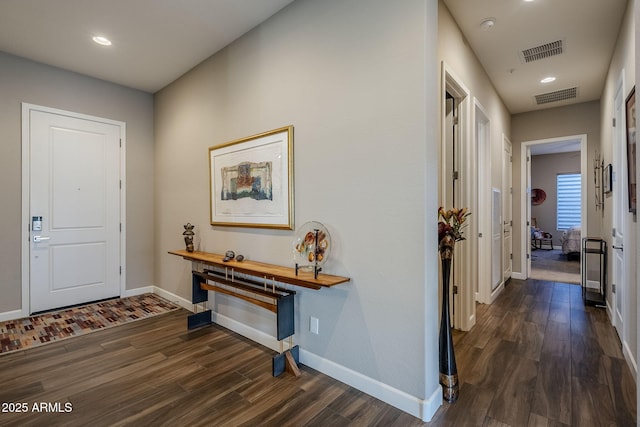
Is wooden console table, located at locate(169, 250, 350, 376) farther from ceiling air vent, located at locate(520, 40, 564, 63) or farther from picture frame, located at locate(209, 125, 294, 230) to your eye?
ceiling air vent, located at locate(520, 40, 564, 63)

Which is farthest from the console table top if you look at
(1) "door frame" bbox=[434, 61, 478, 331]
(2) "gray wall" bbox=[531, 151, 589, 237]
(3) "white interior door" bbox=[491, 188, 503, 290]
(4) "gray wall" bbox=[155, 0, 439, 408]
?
(2) "gray wall" bbox=[531, 151, 589, 237]

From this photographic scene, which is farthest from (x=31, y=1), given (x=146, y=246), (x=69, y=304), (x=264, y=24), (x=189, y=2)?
(x=69, y=304)

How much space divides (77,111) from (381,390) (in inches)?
177

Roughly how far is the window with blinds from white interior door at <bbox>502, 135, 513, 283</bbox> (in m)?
5.00

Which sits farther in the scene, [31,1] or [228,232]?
[228,232]

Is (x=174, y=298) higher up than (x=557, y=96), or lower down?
lower down

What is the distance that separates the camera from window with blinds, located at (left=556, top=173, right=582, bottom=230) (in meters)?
8.61

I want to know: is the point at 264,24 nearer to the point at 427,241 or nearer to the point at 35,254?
the point at 427,241

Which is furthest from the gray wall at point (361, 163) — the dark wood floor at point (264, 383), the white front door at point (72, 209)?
the white front door at point (72, 209)

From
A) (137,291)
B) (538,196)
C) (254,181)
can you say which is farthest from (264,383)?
(538,196)

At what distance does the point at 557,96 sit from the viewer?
450cm

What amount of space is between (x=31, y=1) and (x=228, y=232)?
7.98 feet

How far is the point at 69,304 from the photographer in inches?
149

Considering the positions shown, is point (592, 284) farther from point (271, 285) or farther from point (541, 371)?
point (271, 285)
